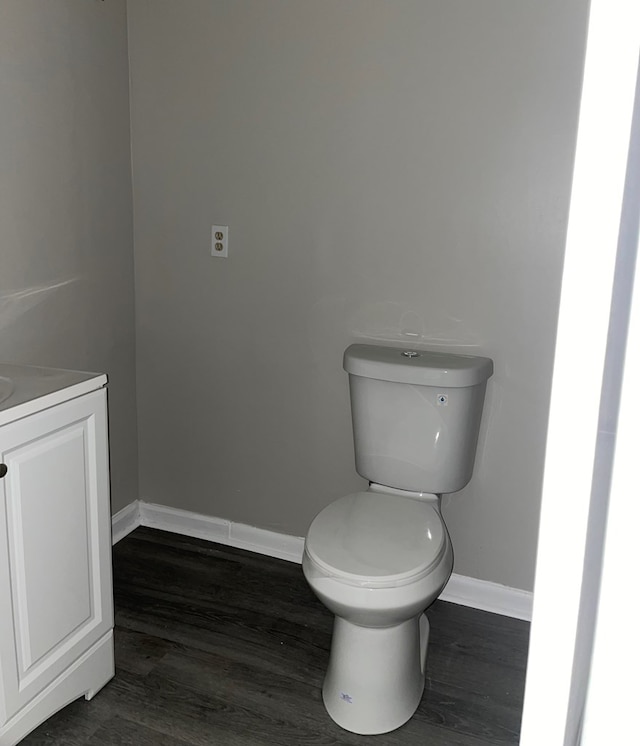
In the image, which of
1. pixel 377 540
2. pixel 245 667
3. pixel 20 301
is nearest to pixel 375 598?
pixel 377 540

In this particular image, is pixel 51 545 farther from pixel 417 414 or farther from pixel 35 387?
pixel 417 414

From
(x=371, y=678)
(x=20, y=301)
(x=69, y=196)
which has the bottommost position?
(x=371, y=678)

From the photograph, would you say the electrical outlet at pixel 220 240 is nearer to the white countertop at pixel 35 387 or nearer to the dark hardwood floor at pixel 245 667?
the white countertop at pixel 35 387

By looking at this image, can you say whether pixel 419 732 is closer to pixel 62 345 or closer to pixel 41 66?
pixel 62 345

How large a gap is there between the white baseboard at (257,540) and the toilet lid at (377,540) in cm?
50

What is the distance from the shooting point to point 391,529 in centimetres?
180

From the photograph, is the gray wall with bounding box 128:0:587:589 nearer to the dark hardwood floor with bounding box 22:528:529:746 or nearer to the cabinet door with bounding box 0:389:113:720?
the dark hardwood floor with bounding box 22:528:529:746

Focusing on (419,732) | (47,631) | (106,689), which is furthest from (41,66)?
(419,732)

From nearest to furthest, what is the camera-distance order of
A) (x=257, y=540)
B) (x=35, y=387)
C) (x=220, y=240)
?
(x=35, y=387)
(x=220, y=240)
(x=257, y=540)

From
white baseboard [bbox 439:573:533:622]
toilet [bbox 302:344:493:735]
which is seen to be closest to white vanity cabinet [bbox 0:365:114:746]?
toilet [bbox 302:344:493:735]

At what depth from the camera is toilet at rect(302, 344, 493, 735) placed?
1.63m

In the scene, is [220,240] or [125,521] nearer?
[220,240]

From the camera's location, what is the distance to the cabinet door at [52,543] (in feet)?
4.71

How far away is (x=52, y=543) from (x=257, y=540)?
1.11m
